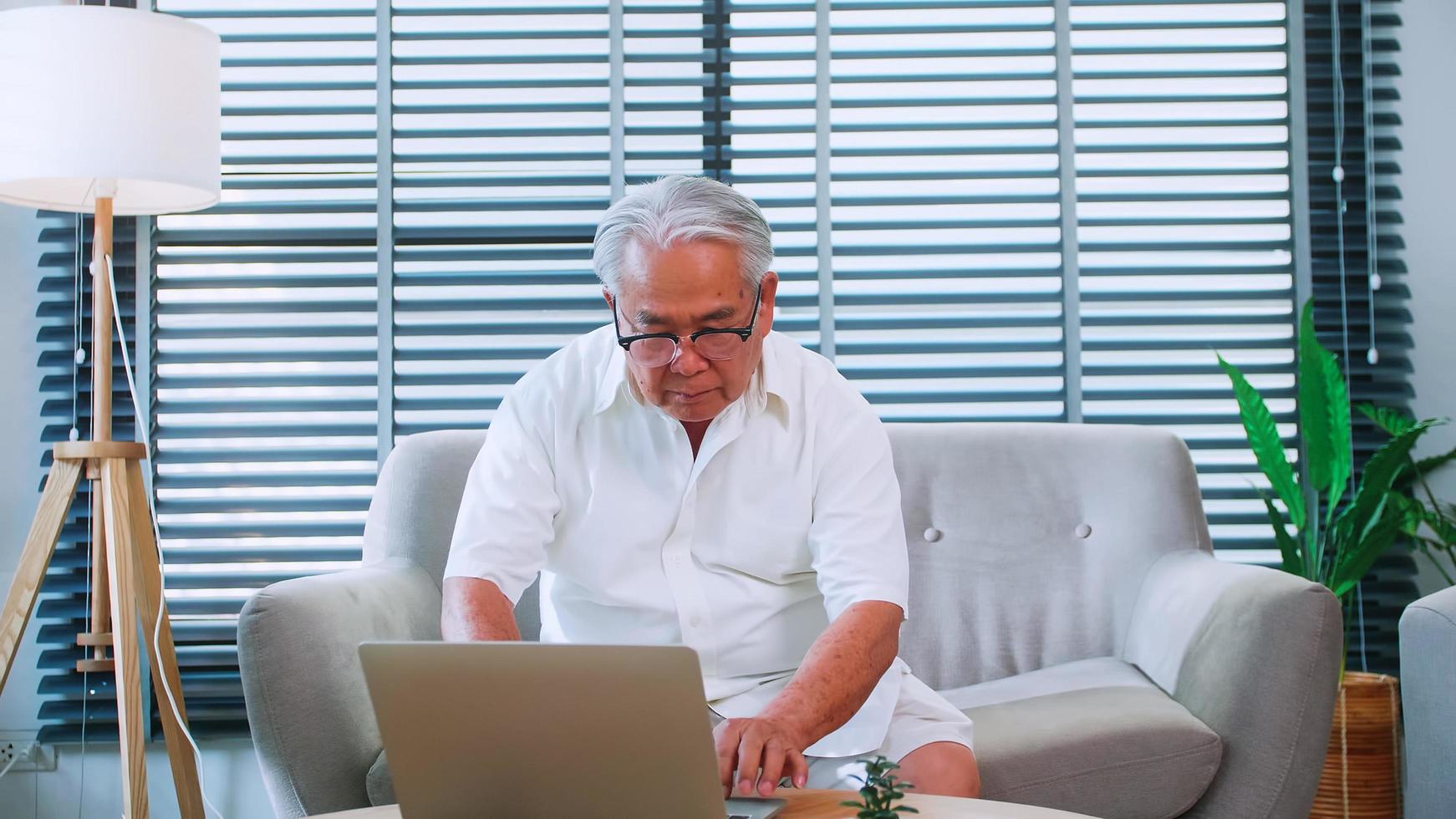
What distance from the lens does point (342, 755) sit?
164cm

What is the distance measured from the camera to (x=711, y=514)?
1706 mm

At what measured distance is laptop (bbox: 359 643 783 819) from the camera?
84 cm

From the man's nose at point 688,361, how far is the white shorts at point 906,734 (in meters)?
0.45

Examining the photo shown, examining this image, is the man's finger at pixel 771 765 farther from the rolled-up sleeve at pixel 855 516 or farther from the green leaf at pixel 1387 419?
the green leaf at pixel 1387 419

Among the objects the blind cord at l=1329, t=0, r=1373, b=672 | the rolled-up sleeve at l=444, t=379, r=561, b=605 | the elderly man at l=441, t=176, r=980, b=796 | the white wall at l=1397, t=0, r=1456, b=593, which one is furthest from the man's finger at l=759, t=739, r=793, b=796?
the white wall at l=1397, t=0, r=1456, b=593

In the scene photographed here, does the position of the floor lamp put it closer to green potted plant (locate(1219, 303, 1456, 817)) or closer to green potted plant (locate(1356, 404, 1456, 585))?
green potted plant (locate(1219, 303, 1456, 817))

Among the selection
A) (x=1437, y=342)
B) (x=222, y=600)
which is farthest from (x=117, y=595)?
(x=1437, y=342)

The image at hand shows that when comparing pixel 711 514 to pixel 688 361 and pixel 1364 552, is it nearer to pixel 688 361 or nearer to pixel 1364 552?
pixel 688 361

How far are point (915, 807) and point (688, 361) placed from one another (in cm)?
64

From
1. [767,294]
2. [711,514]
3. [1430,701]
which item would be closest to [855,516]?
[711,514]

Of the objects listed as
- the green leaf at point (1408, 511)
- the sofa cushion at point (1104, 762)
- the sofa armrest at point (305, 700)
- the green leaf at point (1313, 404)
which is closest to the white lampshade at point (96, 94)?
the sofa armrest at point (305, 700)

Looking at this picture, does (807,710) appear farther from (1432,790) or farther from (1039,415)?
(1039,415)

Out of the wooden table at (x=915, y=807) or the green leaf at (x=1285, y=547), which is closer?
the wooden table at (x=915, y=807)

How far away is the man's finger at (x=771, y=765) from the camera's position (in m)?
1.11
